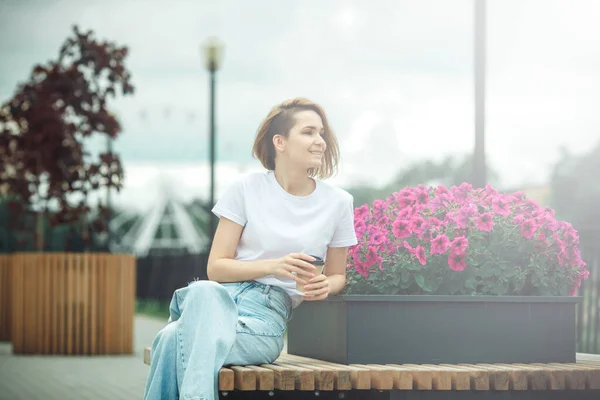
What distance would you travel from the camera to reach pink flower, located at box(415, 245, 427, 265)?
191 inches

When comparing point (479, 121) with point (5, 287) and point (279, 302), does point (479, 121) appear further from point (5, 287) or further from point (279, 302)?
point (5, 287)

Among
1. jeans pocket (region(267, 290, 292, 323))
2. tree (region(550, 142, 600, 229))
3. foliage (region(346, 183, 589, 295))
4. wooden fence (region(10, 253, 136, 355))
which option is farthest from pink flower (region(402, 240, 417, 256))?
tree (region(550, 142, 600, 229))

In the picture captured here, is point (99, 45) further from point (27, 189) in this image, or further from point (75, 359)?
point (75, 359)

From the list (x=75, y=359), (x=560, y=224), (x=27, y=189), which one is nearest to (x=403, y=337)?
(x=560, y=224)

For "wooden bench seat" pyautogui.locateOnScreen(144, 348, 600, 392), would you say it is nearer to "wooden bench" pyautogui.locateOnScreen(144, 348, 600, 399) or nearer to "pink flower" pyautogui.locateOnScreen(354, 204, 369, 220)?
"wooden bench" pyautogui.locateOnScreen(144, 348, 600, 399)

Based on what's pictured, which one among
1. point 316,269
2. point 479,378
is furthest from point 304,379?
point 479,378

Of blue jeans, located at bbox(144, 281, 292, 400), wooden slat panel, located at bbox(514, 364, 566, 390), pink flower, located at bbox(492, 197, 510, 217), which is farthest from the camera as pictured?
pink flower, located at bbox(492, 197, 510, 217)

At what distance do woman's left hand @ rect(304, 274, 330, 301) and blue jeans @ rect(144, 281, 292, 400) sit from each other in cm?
23

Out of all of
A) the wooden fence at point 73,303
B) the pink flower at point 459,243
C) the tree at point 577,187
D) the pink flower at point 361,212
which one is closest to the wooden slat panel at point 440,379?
the pink flower at point 459,243

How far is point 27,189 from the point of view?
15297 millimetres

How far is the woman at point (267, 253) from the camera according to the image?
14.0ft

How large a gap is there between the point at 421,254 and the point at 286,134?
2.64ft

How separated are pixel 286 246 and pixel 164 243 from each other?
2822 inches

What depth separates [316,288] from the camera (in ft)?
14.4
